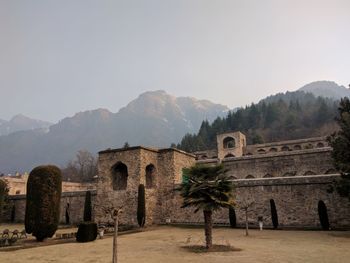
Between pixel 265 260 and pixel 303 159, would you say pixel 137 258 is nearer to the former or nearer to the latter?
pixel 265 260

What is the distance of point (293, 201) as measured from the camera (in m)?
25.3

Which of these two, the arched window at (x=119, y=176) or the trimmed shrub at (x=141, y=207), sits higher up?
the arched window at (x=119, y=176)

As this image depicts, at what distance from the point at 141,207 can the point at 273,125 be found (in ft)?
259

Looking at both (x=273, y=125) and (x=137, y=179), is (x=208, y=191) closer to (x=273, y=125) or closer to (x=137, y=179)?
(x=137, y=179)

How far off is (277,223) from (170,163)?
39.1 feet

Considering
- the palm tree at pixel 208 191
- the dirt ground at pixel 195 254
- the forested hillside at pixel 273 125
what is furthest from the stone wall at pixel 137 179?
the forested hillside at pixel 273 125

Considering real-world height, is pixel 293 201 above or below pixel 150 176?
below

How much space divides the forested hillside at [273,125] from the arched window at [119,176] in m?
52.8

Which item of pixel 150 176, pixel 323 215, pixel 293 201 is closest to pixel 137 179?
pixel 150 176

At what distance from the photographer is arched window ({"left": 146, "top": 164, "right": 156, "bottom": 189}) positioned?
31.9 meters

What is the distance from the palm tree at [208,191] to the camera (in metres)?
16.0

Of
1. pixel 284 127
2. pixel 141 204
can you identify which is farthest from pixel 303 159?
pixel 284 127

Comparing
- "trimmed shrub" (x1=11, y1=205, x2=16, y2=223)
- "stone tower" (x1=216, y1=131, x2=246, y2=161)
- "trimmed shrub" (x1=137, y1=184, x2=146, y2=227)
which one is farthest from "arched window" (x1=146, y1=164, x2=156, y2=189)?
"stone tower" (x1=216, y1=131, x2=246, y2=161)

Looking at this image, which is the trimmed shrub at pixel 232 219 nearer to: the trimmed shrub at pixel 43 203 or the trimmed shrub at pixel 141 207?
the trimmed shrub at pixel 141 207
